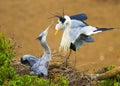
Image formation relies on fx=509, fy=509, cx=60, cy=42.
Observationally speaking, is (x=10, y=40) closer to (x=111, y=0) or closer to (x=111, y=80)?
(x=111, y=80)

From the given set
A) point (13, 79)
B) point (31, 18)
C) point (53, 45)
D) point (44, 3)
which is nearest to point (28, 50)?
point (53, 45)

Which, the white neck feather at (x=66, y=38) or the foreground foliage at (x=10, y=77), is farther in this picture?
the white neck feather at (x=66, y=38)

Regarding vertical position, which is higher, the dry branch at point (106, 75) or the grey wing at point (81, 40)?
the grey wing at point (81, 40)

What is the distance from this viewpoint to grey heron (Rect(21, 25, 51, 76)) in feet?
6.44

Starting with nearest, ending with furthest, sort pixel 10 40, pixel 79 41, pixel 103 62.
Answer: pixel 10 40
pixel 79 41
pixel 103 62

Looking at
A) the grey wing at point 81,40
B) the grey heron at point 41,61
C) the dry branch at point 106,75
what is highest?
the grey wing at point 81,40

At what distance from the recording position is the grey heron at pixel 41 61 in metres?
1.96

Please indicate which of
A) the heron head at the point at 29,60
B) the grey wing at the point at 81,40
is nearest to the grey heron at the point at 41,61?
the heron head at the point at 29,60

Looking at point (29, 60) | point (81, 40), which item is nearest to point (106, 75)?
point (81, 40)

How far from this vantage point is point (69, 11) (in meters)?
7.30

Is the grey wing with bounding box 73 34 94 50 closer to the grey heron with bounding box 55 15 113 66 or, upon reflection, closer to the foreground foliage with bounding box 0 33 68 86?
the grey heron with bounding box 55 15 113 66

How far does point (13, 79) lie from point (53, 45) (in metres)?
4.36

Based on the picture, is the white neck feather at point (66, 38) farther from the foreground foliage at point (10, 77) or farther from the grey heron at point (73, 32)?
the foreground foliage at point (10, 77)

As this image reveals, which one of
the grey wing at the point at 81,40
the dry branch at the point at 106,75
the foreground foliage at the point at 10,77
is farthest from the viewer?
the grey wing at the point at 81,40
